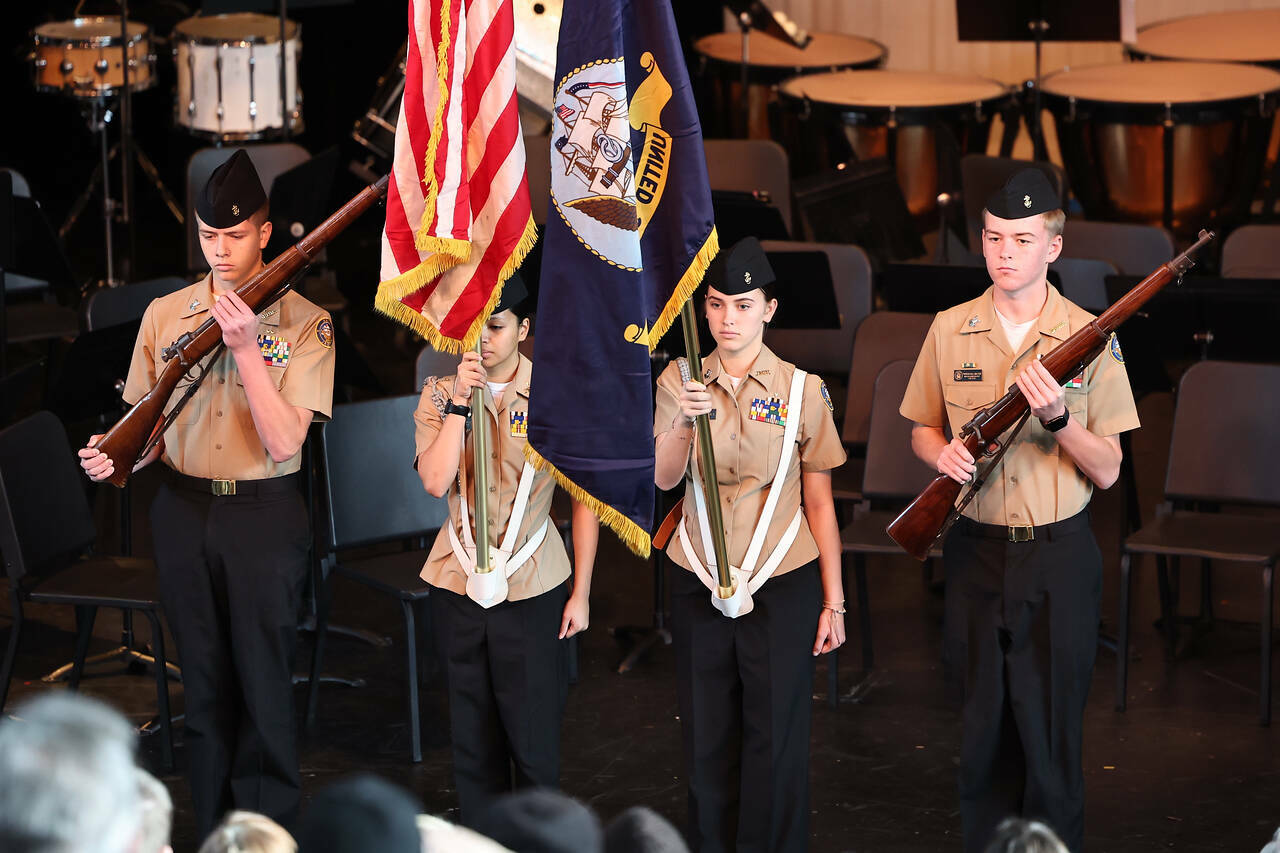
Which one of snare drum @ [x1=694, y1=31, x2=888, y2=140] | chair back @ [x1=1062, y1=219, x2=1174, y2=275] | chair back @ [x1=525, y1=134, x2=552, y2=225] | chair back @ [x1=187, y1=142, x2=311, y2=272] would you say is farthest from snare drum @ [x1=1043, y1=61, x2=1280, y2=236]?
chair back @ [x1=187, y1=142, x2=311, y2=272]

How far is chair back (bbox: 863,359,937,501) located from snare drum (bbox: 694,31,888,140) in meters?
4.63

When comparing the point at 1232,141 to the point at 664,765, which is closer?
the point at 664,765

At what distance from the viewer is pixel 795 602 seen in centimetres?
420

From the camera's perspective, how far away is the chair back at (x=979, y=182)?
7.91 meters

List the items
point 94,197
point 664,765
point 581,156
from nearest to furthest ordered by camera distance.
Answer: point 581,156
point 664,765
point 94,197

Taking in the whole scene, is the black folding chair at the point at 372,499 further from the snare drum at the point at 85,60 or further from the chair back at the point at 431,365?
the snare drum at the point at 85,60

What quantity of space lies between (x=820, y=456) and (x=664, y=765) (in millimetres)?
1402

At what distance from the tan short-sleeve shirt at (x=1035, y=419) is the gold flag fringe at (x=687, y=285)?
823mm

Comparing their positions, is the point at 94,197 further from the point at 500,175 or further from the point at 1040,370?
the point at 1040,370

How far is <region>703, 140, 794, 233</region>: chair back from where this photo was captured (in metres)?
8.38

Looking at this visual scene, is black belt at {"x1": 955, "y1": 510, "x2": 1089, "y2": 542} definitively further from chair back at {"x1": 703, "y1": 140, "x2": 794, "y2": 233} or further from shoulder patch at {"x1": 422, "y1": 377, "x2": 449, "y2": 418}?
chair back at {"x1": 703, "y1": 140, "x2": 794, "y2": 233}

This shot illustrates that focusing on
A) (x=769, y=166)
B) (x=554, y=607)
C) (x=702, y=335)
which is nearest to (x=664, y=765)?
(x=554, y=607)

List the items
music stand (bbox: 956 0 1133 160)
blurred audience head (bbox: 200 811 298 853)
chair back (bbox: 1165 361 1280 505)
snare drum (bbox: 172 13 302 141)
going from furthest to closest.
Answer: snare drum (bbox: 172 13 302 141) → music stand (bbox: 956 0 1133 160) → chair back (bbox: 1165 361 1280 505) → blurred audience head (bbox: 200 811 298 853)

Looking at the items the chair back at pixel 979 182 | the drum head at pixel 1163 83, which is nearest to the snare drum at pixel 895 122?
the drum head at pixel 1163 83
